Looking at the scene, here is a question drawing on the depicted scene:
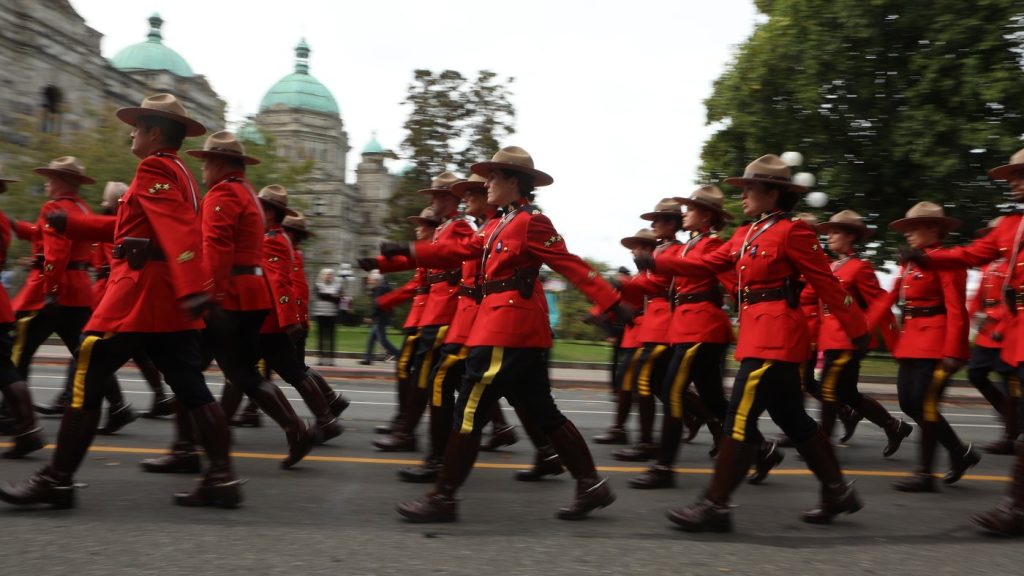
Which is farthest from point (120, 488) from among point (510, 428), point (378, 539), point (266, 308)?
point (510, 428)

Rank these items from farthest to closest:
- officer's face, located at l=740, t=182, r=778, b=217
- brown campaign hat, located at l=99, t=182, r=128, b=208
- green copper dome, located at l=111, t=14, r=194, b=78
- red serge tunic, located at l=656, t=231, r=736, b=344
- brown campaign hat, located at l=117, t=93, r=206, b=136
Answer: green copper dome, located at l=111, t=14, r=194, b=78 < brown campaign hat, located at l=99, t=182, r=128, b=208 < red serge tunic, located at l=656, t=231, r=736, b=344 < officer's face, located at l=740, t=182, r=778, b=217 < brown campaign hat, located at l=117, t=93, r=206, b=136

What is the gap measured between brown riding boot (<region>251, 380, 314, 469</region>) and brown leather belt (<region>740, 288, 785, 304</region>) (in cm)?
302

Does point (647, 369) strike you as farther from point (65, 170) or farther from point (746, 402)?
point (65, 170)

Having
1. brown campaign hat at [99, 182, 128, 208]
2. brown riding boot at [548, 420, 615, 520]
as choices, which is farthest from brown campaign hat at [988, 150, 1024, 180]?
brown campaign hat at [99, 182, 128, 208]

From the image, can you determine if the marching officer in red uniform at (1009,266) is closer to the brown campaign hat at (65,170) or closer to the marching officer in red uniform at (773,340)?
the marching officer in red uniform at (773,340)

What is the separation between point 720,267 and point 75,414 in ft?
11.8

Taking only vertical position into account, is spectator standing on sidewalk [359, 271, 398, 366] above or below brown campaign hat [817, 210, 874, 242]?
below

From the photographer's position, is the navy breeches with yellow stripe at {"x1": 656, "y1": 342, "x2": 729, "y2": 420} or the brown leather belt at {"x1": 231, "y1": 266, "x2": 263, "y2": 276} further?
the navy breeches with yellow stripe at {"x1": 656, "y1": 342, "x2": 729, "y2": 420}

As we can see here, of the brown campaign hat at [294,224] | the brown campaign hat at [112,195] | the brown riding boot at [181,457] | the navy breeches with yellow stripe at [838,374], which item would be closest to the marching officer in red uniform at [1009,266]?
the navy breeches with yellow stripe at [838,374]

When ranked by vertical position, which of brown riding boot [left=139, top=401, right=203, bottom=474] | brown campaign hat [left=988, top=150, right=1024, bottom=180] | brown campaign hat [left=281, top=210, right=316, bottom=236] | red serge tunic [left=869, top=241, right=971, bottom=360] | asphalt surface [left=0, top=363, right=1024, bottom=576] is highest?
brown campaign hat [left=988, top=150, right=1024, bottom=180]

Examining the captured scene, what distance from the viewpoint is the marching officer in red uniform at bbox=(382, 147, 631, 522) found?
514 centimetres

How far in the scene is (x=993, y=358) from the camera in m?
8.57

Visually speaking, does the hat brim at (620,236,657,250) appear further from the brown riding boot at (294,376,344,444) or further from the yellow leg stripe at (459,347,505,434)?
the yellow leg stripe at (459,347,505,434)

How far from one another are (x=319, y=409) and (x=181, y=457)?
5.04 ft
